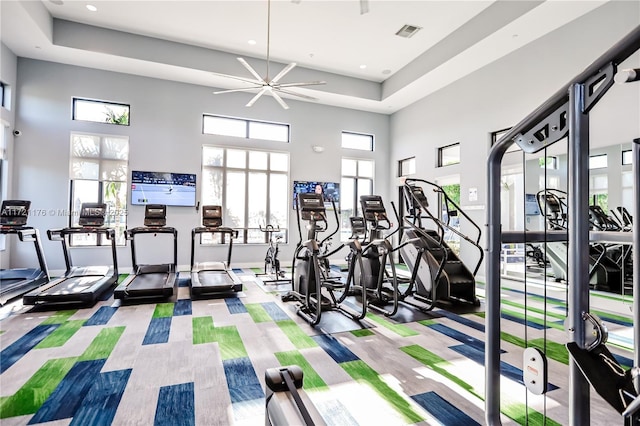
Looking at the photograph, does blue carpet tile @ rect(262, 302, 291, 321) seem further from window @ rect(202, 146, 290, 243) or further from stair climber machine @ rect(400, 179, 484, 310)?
window @ rect(202, 146, 290, 243)

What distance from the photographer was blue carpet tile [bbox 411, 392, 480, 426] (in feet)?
6.84

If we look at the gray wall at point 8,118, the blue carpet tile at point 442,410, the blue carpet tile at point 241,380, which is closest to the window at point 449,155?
the blue carpet tile at point 442,410

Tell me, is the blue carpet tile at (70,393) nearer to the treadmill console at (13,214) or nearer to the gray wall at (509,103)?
the treadmill console at (13,214)

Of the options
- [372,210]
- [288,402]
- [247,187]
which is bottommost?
[288,402]

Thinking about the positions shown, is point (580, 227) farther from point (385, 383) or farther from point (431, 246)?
point (431, 246)

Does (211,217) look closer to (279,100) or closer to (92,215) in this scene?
(92,215)

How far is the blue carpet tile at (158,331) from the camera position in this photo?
3.36 m

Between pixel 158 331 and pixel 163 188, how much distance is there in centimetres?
496

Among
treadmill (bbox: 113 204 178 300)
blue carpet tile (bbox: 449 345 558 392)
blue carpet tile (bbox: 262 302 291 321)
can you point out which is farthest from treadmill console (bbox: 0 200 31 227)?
blue carpet tile (bbox: 449 345 558 392)

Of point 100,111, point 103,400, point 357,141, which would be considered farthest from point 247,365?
point 357,141

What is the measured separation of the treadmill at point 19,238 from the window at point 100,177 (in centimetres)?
156

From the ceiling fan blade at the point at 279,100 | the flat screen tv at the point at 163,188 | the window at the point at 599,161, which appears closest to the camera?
the window at the point at 599,161

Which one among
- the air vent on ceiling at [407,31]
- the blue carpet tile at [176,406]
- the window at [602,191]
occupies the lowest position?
the blue carpet tile at [176,406]

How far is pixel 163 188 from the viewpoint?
7809 mm
